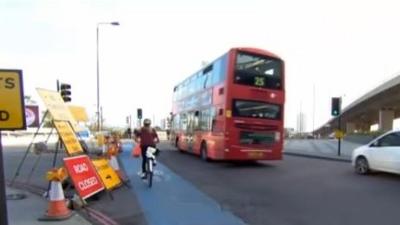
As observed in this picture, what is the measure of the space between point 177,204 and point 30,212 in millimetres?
2986

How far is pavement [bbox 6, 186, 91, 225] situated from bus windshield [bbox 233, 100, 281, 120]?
31.4 ft

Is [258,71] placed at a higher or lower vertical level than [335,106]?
higher

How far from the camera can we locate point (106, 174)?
13.4 metres

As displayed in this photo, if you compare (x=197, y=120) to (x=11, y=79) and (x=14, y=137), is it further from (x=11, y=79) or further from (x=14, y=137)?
(x=14, y=137)

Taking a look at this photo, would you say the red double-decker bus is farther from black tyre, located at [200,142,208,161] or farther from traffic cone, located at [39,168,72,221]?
traffic cone, located at [39,168,72,221]

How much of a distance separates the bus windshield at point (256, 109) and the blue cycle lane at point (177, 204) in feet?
15.9

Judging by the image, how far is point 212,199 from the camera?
12430mm

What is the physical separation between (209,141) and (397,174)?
8.01 meters

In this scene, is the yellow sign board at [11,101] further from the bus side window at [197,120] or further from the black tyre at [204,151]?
the bus side window at [197,120]

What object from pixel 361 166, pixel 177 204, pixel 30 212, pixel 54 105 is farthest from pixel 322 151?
pixel 30 212

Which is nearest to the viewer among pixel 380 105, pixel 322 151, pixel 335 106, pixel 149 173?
pixel 149 173

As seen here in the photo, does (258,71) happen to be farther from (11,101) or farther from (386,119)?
(386,119)

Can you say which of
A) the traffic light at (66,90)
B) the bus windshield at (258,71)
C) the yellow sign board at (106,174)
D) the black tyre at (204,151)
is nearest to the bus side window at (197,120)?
the black tyre at (204,151)

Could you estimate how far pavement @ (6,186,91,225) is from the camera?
927cm
